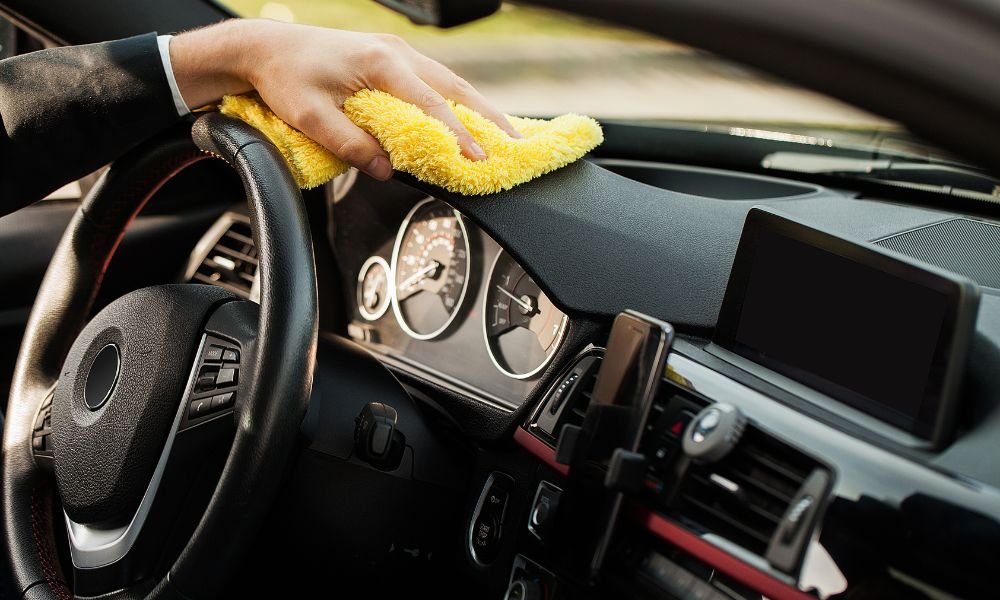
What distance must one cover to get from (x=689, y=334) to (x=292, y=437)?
1.79ft

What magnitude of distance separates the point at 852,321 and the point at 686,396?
21 centimetres

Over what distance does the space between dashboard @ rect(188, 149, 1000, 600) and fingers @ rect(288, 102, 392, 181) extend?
0.11 m

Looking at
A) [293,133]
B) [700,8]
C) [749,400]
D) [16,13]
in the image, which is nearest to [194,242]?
[16,13]

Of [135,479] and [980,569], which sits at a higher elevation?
[980,569]

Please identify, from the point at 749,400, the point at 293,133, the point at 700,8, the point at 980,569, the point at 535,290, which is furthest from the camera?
the point at 535,290

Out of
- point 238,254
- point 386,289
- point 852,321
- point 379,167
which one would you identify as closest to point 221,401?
point 379,167

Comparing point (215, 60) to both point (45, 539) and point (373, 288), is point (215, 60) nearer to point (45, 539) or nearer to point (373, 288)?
point (373, 288)

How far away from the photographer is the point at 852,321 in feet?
3.46

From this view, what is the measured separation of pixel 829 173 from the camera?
1725 millimetres

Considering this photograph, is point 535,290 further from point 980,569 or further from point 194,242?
point 194,242

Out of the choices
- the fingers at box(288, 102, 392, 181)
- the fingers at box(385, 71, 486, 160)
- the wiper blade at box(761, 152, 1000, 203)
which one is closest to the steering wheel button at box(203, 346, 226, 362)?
the fingers at box(288, 102, 392, 181)

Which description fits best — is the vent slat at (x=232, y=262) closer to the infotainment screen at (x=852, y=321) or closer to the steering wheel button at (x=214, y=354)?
the steering wheel button at (x=214, y=354)

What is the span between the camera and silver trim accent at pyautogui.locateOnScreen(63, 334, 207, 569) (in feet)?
3.81

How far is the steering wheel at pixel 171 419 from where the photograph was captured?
99 cm
